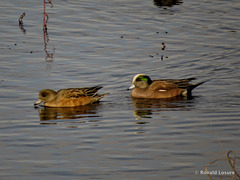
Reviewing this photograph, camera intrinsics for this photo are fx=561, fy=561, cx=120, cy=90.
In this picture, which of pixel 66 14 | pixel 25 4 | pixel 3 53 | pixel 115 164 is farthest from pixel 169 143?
pixel 25 4

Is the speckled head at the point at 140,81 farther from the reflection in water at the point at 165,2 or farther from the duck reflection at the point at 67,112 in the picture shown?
the reflection in water at the point at 165,2

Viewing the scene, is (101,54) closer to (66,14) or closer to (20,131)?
(66,14)

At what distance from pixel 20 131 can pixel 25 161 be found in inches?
74.1

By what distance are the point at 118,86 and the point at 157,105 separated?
163 centimetres

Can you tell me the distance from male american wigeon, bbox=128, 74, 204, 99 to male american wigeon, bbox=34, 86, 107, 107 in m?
1.13

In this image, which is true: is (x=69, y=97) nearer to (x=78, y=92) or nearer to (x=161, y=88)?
(x=78, y=92)

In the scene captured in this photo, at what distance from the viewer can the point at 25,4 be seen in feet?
74.1

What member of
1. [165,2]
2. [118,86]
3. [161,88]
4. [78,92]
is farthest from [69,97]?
[165,2]

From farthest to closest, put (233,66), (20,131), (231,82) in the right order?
(233,66)
(231,82)
(20,131)

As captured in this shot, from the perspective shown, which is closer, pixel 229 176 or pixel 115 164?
pixel 229 176

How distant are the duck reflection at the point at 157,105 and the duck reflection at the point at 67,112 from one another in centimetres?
96

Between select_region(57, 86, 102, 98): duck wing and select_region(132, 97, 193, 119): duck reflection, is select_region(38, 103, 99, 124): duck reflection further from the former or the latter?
select_region(132, 97, 193, 119): duck reflection

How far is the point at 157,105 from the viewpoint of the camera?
1284 centimetres

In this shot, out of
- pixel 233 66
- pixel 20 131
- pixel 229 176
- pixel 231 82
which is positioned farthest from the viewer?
pixel 233 66
